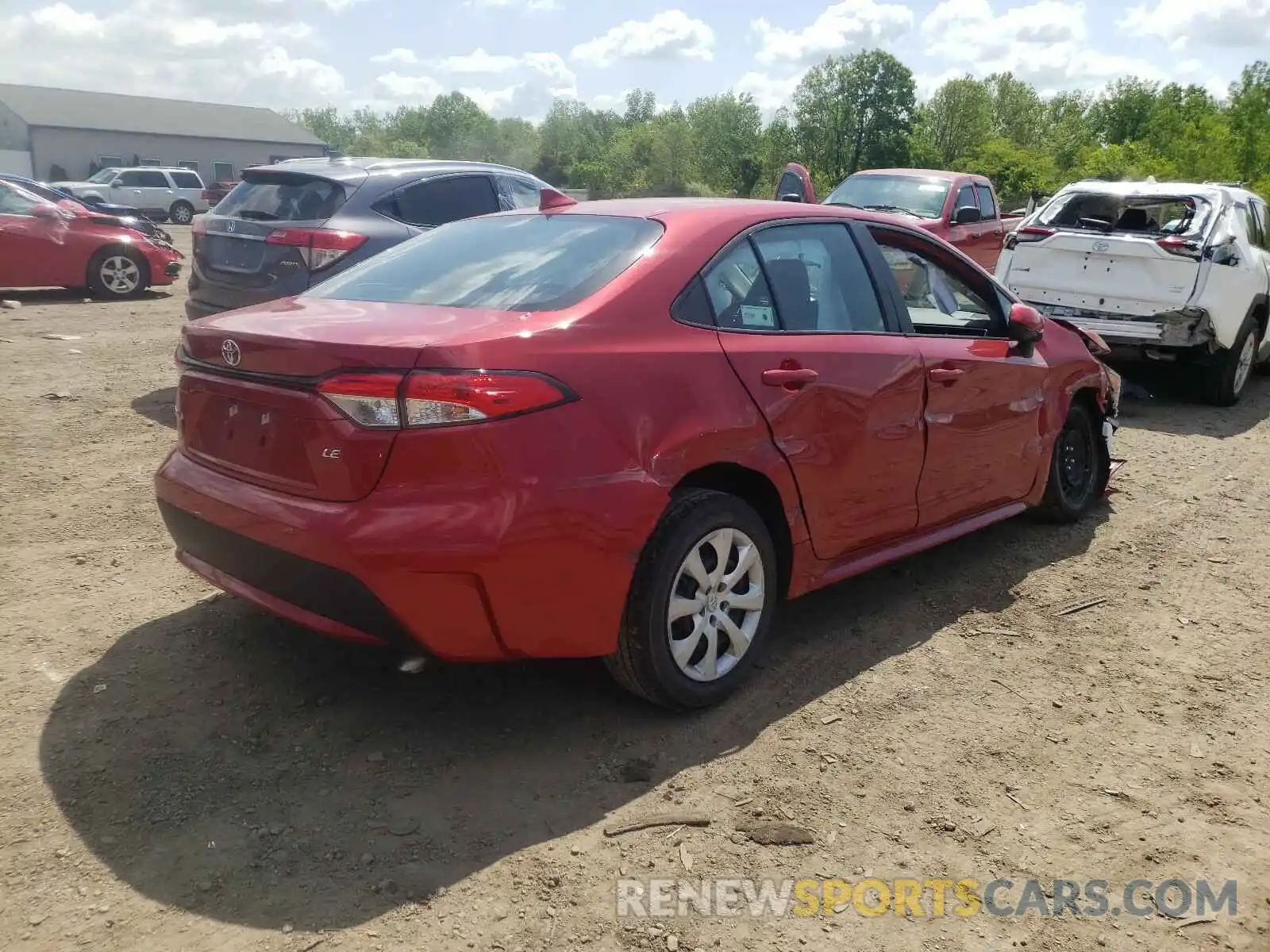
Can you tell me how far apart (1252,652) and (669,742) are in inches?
96.3

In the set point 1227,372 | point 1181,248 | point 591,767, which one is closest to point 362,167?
point 591,767

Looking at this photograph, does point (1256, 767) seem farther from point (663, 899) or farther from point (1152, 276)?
point (1152, 276)

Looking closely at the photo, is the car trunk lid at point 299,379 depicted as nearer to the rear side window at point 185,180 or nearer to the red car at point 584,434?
the red car at point 584,434

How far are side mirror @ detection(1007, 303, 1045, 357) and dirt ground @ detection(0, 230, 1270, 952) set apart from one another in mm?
1055

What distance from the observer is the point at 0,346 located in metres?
9.25

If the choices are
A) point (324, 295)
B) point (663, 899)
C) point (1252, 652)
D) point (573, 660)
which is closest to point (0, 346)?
point (324, 295)

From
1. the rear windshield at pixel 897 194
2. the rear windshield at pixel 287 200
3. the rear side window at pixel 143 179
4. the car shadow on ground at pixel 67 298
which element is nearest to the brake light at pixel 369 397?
the rear windshield at pixel 287 200

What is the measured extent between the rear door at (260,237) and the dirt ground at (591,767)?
233 cm

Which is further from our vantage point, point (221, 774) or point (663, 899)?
point (221, 774)

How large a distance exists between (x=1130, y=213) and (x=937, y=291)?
208 inches

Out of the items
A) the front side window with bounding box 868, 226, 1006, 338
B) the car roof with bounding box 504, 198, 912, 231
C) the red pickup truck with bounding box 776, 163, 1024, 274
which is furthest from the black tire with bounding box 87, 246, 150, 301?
the front side window with bounding box 868, 226, 1006, 338

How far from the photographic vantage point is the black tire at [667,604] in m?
3.23

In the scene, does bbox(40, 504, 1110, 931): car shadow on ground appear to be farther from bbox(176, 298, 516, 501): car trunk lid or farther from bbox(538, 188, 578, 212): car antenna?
bbox(538, 188, 578, 212): car antenna

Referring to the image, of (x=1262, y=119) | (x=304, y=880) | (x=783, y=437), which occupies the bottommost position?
(x=304, y=880)
